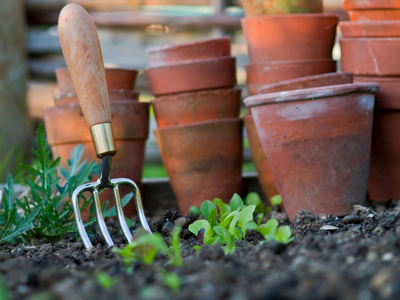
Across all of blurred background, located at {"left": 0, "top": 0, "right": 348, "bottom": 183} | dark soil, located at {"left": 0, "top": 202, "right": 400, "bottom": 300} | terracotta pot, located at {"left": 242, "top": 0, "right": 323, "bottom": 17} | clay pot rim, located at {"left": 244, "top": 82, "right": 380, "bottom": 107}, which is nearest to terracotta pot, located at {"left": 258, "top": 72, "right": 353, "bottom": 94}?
clay pot rim, located at {"left": 244, "top": 82, "right": 380, "bottom": 107}

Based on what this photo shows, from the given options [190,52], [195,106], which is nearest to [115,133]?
[195,106]

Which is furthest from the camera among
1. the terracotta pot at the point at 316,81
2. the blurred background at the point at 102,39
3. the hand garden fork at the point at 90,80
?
the blurred background at the point at 102,39

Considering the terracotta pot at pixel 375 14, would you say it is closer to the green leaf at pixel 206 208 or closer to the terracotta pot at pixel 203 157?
the terracotta pot at pixel 203 157

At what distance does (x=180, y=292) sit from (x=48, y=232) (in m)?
0.87

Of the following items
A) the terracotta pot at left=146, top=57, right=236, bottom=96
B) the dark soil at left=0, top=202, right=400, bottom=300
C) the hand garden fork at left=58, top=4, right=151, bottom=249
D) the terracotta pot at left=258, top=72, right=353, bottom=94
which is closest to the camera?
the dark soil at left=0, top=202, right=400, bottom=300

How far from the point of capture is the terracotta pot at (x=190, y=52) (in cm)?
168

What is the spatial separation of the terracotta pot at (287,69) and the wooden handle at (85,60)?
→ 0.67 m

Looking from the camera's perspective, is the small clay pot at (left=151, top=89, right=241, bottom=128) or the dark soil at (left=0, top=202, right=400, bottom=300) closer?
the dark soil at (left=0, top=202, right=400, bottom=300)

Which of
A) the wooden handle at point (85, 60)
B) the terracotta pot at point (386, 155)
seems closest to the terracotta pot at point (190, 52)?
the wooden handle at point (85, 60)

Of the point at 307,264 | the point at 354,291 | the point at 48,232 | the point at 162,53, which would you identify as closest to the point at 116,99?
the point at 162,53

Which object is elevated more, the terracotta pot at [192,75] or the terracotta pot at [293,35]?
the terracotta pot at [293,35]

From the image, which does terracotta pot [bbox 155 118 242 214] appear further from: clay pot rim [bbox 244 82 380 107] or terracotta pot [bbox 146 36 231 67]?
clay pot rim [bbox 244 82 380 107]

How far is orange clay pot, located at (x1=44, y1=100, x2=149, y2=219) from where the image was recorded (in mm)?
1652

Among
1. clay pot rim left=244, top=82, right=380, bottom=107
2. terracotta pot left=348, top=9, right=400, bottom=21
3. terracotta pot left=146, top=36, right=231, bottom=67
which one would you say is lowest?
clay pot rim left=244, top=82, right=380, bottom=107
